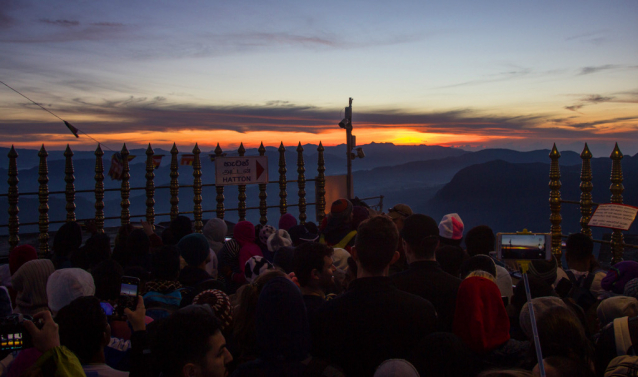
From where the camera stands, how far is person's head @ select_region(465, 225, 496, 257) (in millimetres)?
5504

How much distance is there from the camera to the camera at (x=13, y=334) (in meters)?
2.59

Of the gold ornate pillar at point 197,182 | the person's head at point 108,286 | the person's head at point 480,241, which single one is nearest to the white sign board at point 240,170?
the gold ornate pillar at point 197,182

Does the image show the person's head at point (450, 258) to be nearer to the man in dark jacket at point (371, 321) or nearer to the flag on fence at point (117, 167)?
the man in dark jacket at point (371, 321)

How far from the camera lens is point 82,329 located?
2799 mm

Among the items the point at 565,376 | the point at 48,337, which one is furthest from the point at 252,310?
the point at 565,376

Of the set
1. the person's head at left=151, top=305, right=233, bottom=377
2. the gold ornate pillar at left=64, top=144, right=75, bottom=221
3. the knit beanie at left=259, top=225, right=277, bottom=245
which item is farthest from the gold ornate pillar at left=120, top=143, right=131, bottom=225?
the person's head at left=151, top=305, right=233, bottom=377

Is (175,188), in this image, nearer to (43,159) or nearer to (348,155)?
(43,159)

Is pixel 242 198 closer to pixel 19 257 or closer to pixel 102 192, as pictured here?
pixel 102 192

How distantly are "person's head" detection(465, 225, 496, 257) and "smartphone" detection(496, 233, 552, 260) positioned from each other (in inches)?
82.6

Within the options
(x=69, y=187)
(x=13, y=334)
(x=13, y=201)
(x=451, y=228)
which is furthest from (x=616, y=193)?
(x=13, y=201)

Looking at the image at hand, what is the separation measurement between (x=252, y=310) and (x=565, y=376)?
1.87m

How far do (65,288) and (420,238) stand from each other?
271 cm

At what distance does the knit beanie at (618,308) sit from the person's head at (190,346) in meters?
2.85

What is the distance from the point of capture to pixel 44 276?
4.24 metres
